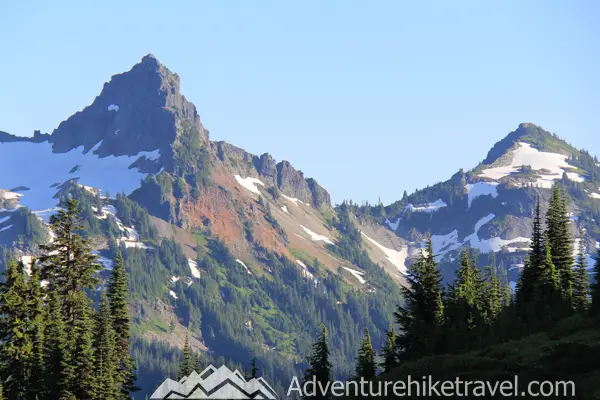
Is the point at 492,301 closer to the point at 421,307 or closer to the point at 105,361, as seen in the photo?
the point at 421,307

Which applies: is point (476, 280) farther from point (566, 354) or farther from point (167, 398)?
point (566, 354)

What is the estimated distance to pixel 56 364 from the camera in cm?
6662

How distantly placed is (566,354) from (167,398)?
A: 31.7m

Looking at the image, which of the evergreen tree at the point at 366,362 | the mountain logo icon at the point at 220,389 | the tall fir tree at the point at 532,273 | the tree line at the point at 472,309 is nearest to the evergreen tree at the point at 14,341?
the mountain logo icon at the point at 220,389

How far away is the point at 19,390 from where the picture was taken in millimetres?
68938

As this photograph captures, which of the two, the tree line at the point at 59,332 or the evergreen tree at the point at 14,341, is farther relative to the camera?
the evergreen tree at the point at 14,341

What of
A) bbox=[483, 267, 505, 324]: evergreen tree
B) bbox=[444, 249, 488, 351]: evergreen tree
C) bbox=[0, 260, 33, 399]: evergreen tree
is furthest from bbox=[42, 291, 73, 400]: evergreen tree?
bbox=[483, 267, 505, 324]: evergreen tree

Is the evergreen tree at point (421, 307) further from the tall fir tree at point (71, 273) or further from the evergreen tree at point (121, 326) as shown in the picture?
the tall fir tree at point (71, 273)

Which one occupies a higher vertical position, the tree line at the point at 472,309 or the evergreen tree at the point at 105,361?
the tree line at the point at 472,309

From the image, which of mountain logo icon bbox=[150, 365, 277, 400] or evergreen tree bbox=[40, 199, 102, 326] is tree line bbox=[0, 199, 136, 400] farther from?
mountain logo icon bbox=[150, 365, 277, 400]

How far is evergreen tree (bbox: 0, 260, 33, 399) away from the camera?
69.1m

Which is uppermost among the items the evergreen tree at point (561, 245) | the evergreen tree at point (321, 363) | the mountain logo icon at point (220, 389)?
the evergreen tree at point (561, 245)

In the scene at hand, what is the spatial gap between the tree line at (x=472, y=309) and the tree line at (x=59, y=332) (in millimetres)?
21612

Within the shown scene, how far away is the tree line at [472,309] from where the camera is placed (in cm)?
7556
